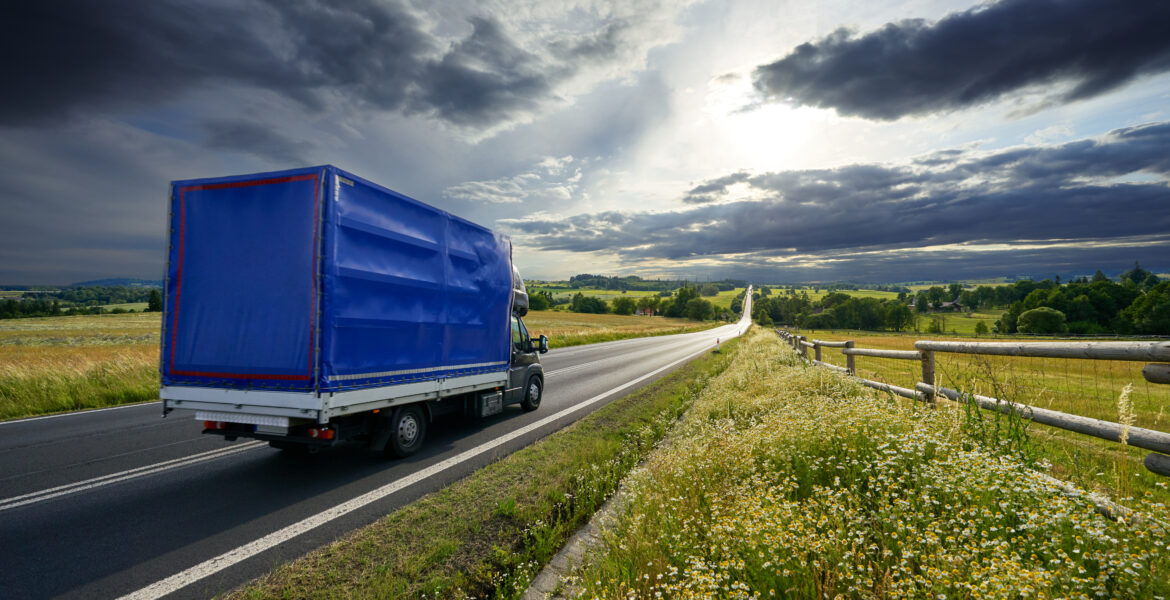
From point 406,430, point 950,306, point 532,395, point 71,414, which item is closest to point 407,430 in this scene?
point 406,430

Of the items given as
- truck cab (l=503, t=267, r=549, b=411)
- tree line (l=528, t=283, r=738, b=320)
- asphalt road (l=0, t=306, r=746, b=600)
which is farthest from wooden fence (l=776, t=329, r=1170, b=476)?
tree line (l=528, t=283, r=738, b=320)

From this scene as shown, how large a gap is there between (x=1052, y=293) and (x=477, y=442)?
7711 centimetres

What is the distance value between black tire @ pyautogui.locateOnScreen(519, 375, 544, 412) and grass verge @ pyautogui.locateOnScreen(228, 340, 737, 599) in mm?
3012

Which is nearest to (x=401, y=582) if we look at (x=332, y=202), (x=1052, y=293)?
(x=332, y=202)

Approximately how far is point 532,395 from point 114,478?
629 centimetres

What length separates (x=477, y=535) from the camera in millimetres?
4051

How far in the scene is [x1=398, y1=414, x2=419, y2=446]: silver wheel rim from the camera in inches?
259

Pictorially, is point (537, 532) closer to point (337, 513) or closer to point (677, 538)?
point (677, 538)

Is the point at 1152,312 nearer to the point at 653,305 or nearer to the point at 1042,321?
the point at 1042,321

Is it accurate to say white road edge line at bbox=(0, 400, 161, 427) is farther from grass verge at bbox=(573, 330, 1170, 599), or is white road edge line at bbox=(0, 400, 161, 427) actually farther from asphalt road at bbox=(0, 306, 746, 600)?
grass verge at bbox=(573, 330, 1170, 599)

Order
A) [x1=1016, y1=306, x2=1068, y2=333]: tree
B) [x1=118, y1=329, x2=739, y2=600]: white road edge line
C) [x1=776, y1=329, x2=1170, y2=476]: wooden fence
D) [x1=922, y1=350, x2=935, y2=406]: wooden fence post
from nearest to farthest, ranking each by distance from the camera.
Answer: [x1=776, y1=329, x2=1170, y2=476]: wooden fence < [x1=118, y1=329, x2=739, y2=600]: white road edge line < [x1=922, y1=350, x2=935, y2=406]: wooden fence post < [x1=1016, y1=306, x2=1068, y2=333]: tree

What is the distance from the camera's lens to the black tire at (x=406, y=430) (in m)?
6.42

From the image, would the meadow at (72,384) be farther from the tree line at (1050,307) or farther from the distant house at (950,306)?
the distant house at (950,306)

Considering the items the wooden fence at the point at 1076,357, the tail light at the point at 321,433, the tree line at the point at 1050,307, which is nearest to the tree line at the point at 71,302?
the tail light at the point at 321,433
